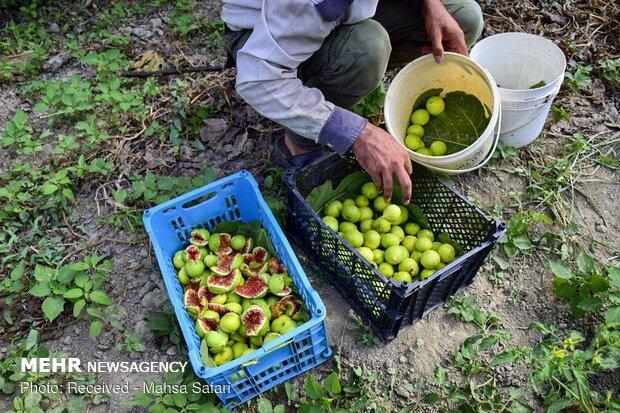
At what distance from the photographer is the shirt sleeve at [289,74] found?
7.10 ft

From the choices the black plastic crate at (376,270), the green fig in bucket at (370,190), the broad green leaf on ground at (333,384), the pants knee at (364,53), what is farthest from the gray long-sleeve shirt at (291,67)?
the broad green leaf on ground at (333,384)

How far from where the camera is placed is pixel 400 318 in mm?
2391

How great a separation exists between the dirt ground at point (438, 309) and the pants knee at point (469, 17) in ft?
2.93

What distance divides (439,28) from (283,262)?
161 centimetres

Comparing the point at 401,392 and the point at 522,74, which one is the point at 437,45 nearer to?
the point at 522,74

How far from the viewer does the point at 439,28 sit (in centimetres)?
282

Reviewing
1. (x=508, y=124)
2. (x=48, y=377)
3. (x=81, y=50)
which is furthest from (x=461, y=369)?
(x=81, y=50)

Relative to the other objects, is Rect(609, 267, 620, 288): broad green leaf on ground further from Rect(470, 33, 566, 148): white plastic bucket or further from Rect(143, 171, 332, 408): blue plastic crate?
Rect(143, 171, 332, 408): blue plastic crate

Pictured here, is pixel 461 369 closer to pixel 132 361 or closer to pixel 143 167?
pixel 132 361

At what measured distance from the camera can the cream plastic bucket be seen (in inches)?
102

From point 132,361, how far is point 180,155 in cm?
142

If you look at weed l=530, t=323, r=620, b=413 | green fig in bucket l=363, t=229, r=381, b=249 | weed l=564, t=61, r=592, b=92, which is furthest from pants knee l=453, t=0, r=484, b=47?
weed l=530, t=323, r=620, b=413

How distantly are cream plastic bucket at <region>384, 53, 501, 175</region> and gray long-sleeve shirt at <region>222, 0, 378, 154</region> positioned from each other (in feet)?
1.56

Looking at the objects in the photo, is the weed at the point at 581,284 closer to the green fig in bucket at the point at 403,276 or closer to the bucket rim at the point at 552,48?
the green fig in bucket at the point at 403,276
